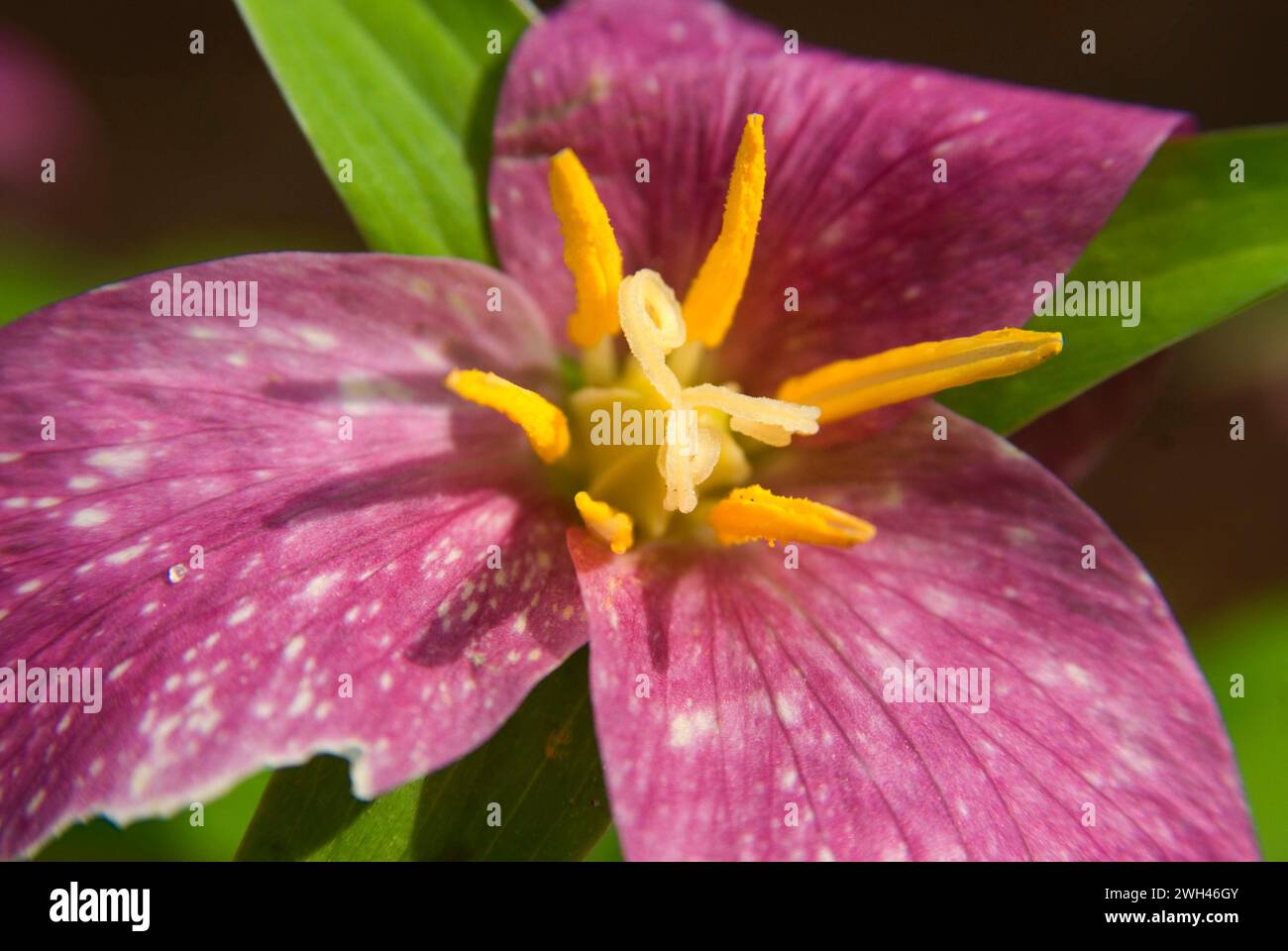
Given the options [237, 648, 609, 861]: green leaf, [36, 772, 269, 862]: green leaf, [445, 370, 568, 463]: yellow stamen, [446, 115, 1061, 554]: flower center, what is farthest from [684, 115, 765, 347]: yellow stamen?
[36, 772, 269, 862]: green leaf

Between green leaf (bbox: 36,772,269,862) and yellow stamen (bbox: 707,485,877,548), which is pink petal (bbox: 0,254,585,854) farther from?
green leaf (bbox: 36,772,269,862)

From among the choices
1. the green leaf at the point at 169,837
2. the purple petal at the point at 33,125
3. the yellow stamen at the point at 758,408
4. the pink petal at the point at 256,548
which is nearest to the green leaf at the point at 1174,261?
the yellow stamen at the point at 758,408

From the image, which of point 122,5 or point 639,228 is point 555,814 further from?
point 122,5

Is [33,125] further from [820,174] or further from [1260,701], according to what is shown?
[1260,701]

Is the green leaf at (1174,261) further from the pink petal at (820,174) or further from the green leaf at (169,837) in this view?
the green leaf at (169,837)

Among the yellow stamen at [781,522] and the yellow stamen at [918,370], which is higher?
the yellow stamen at [918,370]
